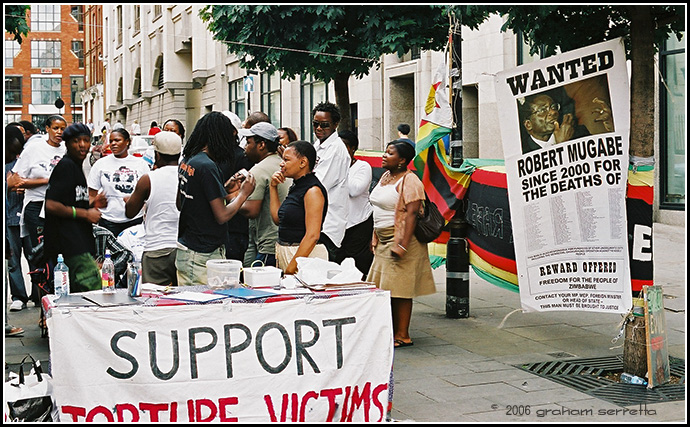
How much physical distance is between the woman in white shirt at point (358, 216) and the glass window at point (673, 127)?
26.9 ft

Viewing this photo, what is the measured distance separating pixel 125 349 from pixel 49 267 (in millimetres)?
2876

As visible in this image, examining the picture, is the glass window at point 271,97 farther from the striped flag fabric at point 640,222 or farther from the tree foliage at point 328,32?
the striped flag fabric at point 640,222

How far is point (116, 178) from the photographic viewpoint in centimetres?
848

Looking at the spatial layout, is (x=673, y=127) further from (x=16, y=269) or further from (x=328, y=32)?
(x=16, y=269)

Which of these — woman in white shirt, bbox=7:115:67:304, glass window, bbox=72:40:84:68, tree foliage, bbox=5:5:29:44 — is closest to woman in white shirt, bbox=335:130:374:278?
woman in white shirt, bbox=7:115:67:304

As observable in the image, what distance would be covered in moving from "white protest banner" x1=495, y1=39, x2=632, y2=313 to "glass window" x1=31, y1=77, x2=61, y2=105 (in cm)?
8645

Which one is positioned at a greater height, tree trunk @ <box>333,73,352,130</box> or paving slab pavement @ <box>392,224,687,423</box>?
tree trunk @ <box>333,73,352,130</box>

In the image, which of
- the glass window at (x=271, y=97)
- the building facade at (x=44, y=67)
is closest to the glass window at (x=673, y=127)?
the glass window at (x=271, y=97)

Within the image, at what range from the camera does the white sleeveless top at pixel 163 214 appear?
6.72 meters

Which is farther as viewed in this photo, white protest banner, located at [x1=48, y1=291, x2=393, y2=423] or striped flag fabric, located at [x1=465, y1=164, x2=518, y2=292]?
striped flag fabric, located at [x1=465, y1=164, x2=518, y2=292]

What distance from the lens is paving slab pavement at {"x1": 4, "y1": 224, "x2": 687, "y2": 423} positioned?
5.72 metres

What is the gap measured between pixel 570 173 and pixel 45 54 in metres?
88.9

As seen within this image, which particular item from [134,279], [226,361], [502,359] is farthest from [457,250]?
[134,279]

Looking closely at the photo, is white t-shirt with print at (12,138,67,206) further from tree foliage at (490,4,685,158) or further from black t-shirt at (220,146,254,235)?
tree foliage at (490,4,685,158)
